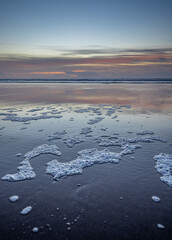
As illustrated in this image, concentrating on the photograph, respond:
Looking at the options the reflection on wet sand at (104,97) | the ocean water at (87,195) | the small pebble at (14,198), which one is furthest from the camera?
the reflection on wet sand at (104,97)

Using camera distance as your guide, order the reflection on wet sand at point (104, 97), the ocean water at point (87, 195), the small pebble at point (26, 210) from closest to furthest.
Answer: the ocean water at point (87, 195), the small pebble at point (26, 210), the reflection on wet sand at point (104, 97)

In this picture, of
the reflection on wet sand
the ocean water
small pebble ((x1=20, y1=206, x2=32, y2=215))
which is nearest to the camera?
the ocean water

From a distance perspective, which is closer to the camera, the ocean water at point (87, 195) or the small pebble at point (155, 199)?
the ocean water at point (87, 195)

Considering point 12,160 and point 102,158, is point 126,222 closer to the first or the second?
point 102,158

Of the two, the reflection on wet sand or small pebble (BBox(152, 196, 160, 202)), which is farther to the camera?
the reflection on wet sand

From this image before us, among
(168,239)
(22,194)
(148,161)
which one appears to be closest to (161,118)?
(148,161)

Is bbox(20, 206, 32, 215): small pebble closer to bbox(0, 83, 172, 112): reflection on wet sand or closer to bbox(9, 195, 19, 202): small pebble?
bbox(9, 195, 19, 202): small pebble

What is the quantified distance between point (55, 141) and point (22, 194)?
124 inches

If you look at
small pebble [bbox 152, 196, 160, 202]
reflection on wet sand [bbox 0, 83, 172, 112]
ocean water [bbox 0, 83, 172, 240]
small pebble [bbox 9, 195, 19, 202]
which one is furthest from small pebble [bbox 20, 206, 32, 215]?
reflection on wet sand [bbox 0, 83, 172, 112]

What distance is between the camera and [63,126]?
29.5 ft

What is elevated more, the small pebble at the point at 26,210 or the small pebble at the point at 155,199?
the small pebble at the point at 155,199

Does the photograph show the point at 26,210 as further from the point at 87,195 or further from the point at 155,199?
the point at 155,199

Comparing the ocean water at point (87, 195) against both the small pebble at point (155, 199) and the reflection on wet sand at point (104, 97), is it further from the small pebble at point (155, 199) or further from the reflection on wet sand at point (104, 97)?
the reflection on wet sand at point (104, 97)

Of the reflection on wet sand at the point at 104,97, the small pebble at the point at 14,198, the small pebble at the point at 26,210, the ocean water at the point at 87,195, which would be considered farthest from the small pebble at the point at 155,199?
the reflection on wet sand at the point at 104,97
